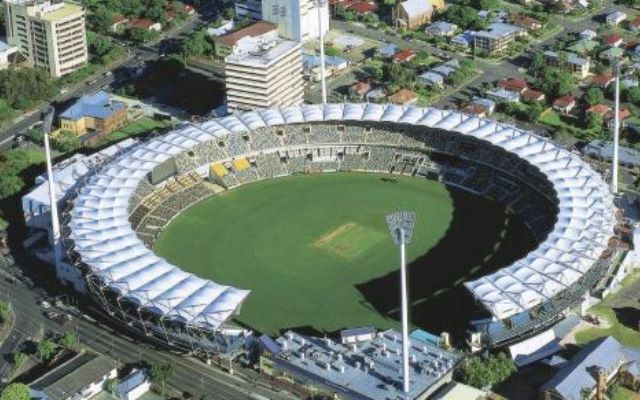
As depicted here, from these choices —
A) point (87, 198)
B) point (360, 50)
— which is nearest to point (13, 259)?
point (87, 198)

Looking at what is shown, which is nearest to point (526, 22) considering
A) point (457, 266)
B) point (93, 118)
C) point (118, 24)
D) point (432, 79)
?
point (432, 79)

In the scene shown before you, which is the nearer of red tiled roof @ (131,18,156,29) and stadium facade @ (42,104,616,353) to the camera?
stadium facade @ (42,104,616,353)

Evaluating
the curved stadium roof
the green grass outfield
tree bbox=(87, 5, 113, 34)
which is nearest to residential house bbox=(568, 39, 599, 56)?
the curved stadium roof

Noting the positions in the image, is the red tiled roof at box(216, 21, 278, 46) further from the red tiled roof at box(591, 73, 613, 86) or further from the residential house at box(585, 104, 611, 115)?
the residential house at box(585, 104, 611, 115)

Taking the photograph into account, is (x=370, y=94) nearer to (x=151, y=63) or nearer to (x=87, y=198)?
(x=151, y=63)

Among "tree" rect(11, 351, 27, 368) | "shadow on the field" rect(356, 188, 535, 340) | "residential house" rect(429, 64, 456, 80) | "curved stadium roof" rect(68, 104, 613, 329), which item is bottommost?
"shadow on the field" rect(356, 188, 535, 340)

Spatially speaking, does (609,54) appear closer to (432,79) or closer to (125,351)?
(432,79)

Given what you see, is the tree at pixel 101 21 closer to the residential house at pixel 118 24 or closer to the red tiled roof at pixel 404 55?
the residential house at pixel 118 24
